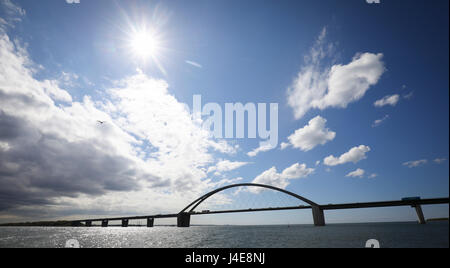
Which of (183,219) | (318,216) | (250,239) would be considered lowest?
(183,219)

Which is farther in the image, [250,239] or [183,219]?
[183,219]

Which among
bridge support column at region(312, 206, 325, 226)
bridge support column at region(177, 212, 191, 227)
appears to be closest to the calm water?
bridge support column at region(312, 206, 325, 226)

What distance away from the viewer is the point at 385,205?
102062 mm

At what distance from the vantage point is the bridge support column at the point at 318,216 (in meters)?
106

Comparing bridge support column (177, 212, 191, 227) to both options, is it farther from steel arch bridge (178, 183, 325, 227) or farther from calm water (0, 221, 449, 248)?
calm water (0, 221, 449, 248)

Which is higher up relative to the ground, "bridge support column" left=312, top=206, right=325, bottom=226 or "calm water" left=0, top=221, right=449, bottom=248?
"calm water" left=0, top=221, right=449, bottom=248

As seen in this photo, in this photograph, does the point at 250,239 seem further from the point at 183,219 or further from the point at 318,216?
the point at 183,219

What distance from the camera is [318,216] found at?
106m

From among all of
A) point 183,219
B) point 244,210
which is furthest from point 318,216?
point 183,219

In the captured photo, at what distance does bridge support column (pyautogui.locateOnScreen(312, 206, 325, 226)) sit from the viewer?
10600cm
